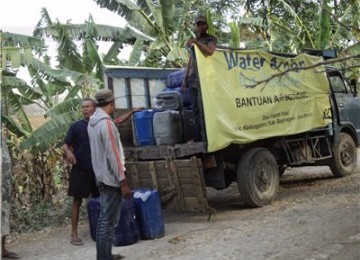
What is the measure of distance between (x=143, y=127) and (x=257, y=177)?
5.90ft

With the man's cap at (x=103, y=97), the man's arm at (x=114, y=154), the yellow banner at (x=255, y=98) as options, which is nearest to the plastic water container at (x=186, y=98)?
the yellow banner at (x=255, y=98)

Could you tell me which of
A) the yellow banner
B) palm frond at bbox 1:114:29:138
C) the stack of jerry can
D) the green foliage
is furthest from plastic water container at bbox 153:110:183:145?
the green foliage

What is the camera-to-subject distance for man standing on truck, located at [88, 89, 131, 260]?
4.79m

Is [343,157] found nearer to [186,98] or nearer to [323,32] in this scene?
[186,98]

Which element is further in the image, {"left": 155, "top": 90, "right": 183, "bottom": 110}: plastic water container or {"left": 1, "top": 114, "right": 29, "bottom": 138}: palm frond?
{"left": 1, "top": 114, "right": 29, "bottom": 138}: palm frond

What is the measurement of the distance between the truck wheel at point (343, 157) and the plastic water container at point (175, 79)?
138 inches

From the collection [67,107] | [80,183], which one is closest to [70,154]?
[80,183]

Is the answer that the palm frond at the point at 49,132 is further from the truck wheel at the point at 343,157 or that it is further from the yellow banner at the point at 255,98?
the truck wheel at the point at 343,157

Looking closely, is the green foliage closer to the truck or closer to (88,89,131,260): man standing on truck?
the truck

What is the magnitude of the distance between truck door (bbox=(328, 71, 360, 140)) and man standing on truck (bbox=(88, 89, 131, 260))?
5.57 metres

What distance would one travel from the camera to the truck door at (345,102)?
30.4ft

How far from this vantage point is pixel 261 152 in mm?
7410

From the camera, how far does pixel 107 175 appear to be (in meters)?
4.80

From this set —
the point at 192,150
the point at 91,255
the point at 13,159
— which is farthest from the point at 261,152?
the point at 13,159
